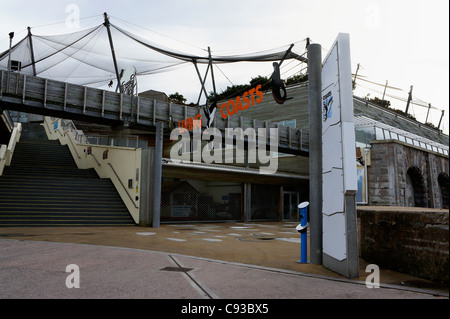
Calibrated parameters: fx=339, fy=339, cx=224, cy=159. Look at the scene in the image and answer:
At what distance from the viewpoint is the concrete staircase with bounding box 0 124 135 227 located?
13.9 m

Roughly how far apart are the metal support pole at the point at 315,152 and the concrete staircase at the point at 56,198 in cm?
1042

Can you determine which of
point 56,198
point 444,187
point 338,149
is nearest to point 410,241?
point 338,149

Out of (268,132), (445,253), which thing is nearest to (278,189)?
(268,132)

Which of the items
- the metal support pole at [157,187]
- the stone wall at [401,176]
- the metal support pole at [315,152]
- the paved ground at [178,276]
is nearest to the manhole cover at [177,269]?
the paved ground at [178,276]

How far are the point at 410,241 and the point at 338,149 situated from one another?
1.84m

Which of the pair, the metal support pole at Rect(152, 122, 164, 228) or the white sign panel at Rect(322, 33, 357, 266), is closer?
the white sign panel at Rect(322, 33, 357, 266)

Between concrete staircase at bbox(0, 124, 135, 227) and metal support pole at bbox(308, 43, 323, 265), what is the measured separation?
10.4m

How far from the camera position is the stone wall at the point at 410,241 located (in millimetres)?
Result: 4812

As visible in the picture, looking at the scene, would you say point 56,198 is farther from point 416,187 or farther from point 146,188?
point 416,187

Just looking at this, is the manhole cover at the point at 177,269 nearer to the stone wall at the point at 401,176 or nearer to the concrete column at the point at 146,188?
the concrete column at the point at 146,188

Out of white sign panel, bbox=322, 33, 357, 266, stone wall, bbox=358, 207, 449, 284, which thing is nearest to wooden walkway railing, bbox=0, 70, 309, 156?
white sign panel, bbox=322, 33, 357, 266

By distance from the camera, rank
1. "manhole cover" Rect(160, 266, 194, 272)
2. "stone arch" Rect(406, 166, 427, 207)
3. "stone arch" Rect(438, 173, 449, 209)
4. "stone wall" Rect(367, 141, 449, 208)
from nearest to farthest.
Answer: "manhole cover" Rect(160, 266, 194, 272), "stone wall" Rect(367, 141, 449, 208), "stone arch" Rect(406, 166, 427, 207), "stone arch" Rect(438, 173, 449, 209)

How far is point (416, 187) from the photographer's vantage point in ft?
79.8

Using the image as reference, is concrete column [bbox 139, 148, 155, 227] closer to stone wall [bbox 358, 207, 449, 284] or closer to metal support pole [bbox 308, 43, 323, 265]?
metal support pole [bbox 308, 43, 323, 265]
